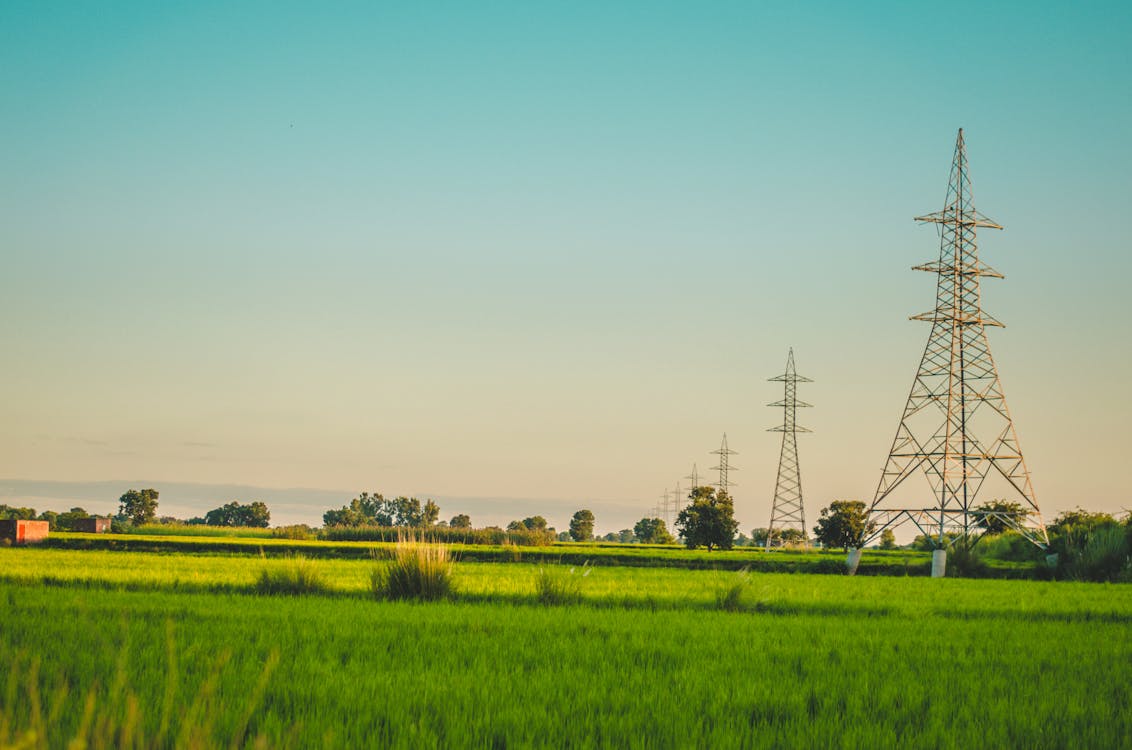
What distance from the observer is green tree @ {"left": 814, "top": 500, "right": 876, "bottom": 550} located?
2758 inches

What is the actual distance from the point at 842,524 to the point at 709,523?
50.3ft

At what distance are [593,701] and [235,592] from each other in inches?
471

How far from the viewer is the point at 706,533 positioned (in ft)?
203

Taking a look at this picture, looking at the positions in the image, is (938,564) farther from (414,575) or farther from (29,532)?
(29,532)

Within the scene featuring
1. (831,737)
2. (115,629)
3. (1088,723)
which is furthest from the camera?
(115,629)

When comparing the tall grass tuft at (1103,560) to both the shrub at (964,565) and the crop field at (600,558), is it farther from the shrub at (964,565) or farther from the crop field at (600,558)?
the shrub at (964,565)

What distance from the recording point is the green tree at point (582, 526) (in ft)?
533

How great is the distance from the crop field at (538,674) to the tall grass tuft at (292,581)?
155cm

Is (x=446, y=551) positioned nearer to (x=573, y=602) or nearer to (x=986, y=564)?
(x=573, y=602)

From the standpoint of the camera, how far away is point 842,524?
230 feet

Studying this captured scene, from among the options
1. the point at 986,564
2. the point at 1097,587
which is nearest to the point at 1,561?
the point at 1097,587

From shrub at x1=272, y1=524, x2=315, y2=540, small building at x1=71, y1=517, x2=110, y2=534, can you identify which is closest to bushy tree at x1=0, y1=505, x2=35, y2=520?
small building at x1=71, y1=517, x2=110, y2=534

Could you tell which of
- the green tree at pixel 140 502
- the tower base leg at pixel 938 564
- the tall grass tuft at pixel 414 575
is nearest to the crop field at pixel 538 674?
the tall grass tuft at pixel 414 575

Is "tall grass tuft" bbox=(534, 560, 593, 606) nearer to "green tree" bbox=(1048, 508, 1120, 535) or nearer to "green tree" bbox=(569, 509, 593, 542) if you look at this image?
"green tree" bbox=(1048, 508, 1120, 535)
